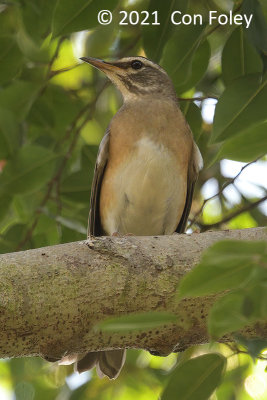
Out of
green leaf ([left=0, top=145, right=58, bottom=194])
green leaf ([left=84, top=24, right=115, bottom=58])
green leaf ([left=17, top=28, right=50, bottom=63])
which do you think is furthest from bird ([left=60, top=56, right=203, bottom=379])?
green leaf ([left=0, top=145, right=58, bottom=194])

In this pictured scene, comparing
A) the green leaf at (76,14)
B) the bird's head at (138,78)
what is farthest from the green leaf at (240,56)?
the bird's head at (138,78)

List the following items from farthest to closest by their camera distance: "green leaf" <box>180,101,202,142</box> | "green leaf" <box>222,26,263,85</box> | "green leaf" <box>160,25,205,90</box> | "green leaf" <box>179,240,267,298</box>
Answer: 1. "green leaf" <box>180,101,202,142</box>
2. "green leaf" <box>222,26,263,85</box>
3. "green leaf" <box>160,25,205,90</box>
4. "green leaf" <box>179,240,267,298</box>

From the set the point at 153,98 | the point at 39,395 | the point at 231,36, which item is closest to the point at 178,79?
the point at 231,36

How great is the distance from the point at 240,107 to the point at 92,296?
4.19 ft

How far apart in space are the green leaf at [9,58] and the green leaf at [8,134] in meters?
0.56

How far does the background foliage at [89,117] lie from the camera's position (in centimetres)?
357

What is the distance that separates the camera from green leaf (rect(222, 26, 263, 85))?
4.26 m

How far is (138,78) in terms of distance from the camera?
634 centimetres

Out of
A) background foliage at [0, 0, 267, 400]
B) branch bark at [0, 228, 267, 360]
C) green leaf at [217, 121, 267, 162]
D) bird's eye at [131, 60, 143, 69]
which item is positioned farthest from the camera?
bird's eye at [131, 60, 143, 69]

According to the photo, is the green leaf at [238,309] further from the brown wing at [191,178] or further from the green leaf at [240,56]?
the brown wing at [191,178]

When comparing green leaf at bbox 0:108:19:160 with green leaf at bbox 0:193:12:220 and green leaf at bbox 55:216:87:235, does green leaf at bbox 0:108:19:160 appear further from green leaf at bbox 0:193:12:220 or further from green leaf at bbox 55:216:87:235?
green leaf at bbox 55:216:87:235

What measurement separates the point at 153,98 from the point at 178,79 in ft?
6.17

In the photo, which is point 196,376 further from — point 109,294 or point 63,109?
point 63,109

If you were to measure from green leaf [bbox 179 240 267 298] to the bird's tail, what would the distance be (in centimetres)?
267
